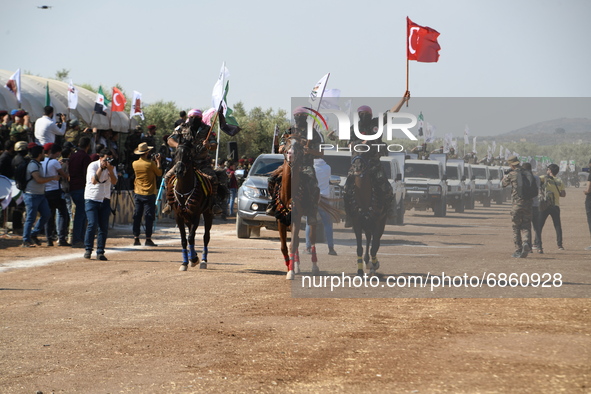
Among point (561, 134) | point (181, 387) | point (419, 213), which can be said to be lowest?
point (181, 387)

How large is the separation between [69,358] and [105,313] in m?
2.74

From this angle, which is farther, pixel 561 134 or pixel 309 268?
pixel 309 268

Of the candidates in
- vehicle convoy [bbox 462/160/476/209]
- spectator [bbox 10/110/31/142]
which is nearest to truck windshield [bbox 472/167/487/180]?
vehicle convoy [bbox 462/160/476/209]

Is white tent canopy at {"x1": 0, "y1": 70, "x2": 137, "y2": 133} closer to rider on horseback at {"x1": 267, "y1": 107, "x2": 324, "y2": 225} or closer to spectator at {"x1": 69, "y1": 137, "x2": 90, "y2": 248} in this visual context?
spectator at {"x1": 69, "y1": 137, "x2": 90, "y2": 248}

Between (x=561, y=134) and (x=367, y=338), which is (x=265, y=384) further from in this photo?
(x=561, y=134)

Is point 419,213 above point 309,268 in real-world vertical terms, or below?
above

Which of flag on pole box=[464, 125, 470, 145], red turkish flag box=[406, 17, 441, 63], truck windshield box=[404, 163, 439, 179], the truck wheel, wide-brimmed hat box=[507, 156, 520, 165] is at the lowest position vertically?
the truck wheel

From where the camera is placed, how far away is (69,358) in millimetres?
8344

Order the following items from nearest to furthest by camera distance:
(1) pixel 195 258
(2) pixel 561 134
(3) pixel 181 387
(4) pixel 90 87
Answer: (3) pixel 181 387 → (2) pixel 561 134 → (1) pixel 195 258 → (4) pixel 90 87

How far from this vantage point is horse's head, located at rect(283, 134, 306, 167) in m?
14.3

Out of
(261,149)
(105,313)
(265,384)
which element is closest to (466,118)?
(105,313)

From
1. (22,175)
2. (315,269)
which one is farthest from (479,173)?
(22,175)

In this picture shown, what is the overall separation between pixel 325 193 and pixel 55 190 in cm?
758

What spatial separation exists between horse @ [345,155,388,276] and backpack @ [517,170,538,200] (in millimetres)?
3531
